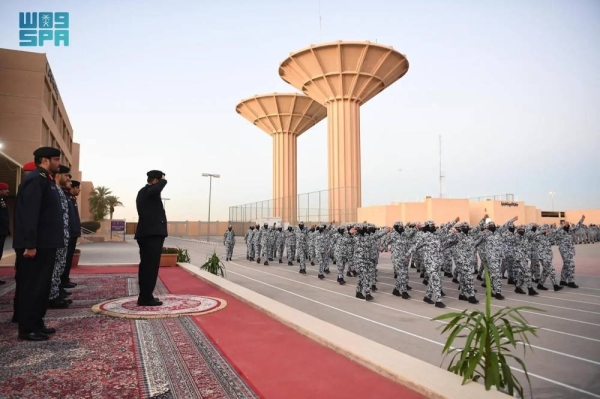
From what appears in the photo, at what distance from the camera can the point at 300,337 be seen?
176 inches

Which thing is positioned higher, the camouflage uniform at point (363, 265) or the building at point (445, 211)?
the building at point (445, 211)

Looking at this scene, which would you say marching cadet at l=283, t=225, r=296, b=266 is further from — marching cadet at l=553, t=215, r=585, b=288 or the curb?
the curb

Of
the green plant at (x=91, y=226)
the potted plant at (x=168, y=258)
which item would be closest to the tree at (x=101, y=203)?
the green plant at (x=91, y=226)

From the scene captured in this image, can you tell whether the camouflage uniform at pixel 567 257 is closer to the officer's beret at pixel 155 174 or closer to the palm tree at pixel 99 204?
the officer's beret at pixel 155 174

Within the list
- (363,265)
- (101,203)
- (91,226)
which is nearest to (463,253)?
(363,265)

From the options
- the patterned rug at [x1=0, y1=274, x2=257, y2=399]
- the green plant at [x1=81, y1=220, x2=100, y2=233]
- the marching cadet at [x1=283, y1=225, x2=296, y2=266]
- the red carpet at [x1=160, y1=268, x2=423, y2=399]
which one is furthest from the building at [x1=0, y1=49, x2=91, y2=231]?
the green plant at [x1=81, y1=220, x2=100, y2=233]

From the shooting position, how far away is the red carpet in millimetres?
3020

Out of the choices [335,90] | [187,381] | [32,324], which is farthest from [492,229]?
[335,90]

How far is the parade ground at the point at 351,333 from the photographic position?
327 cm

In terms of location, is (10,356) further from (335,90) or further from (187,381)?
(335,90)

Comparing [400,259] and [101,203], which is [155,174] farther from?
[101,203]

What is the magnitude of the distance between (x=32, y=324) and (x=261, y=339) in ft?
8.10

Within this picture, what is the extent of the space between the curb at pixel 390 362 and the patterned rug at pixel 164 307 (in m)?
1.12

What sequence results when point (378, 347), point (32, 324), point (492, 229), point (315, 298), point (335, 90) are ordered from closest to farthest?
1. point (378, 347)
2. point (32, 324)
3. point (315, 298)
4. point (492, 229)
5. point (335, 90)
